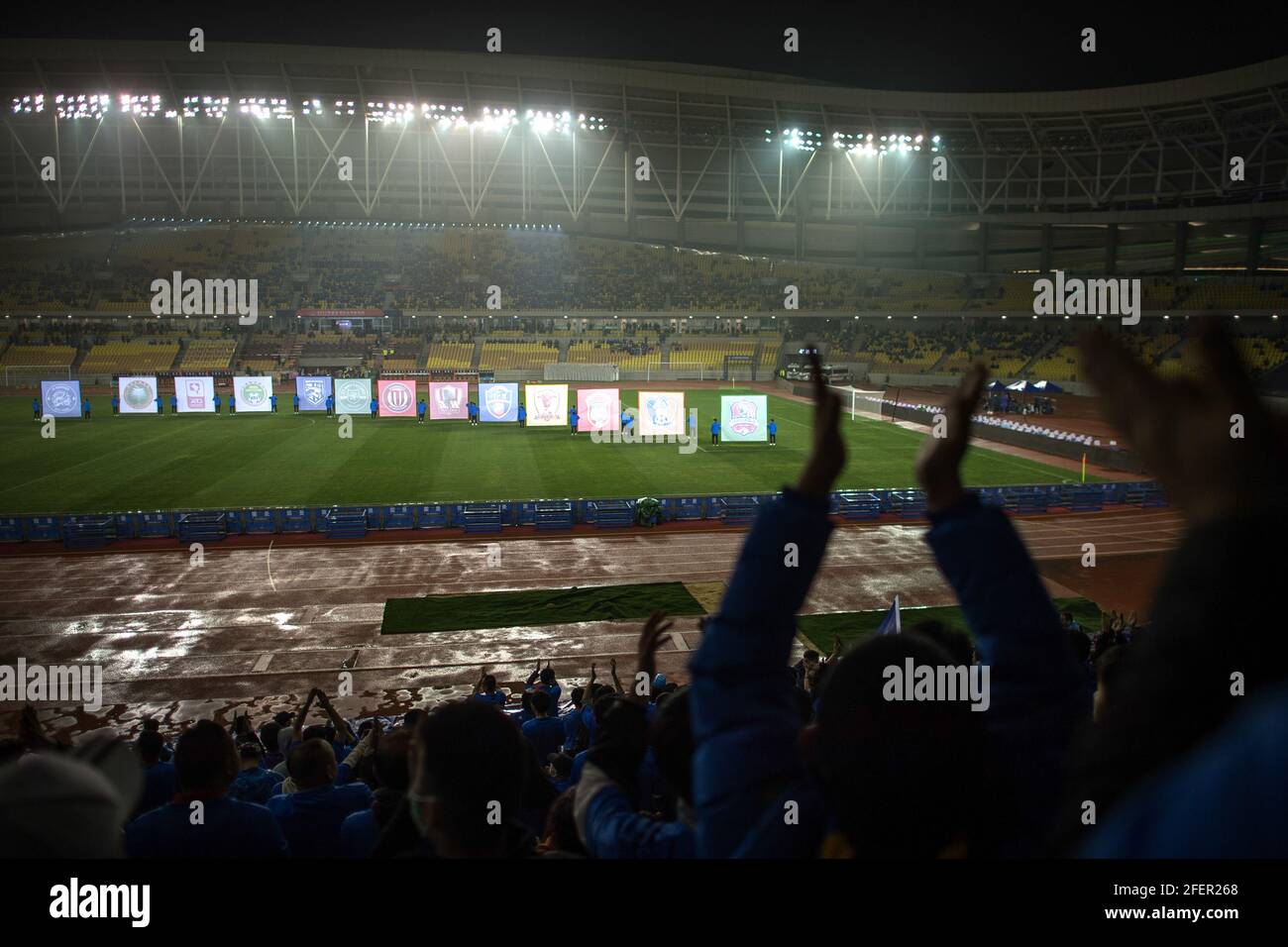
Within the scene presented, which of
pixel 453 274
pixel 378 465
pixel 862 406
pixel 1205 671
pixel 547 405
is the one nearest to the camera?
pixel 1205 671

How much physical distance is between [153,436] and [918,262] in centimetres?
6365

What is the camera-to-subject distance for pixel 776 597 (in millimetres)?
1753

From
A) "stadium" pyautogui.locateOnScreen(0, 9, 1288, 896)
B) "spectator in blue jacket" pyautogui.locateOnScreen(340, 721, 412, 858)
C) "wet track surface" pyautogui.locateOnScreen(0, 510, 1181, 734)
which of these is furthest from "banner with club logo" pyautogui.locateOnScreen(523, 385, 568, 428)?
"spectator in blue jacket" pyautogui.locateOnScreen(340, 721, 412, 858)

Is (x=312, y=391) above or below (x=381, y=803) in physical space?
above

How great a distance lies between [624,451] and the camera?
1363 inches

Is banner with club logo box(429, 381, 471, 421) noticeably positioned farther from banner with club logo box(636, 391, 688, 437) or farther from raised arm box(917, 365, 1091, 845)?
raised arm box(917, 365, 1091, 845)

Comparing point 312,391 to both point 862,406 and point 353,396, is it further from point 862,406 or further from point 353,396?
point 862,406

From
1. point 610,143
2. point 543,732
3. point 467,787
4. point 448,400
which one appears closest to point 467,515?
point 543,732

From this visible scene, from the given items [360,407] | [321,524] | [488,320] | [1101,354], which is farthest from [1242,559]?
[488,320]

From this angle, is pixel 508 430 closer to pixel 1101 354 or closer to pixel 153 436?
pixel 153 436

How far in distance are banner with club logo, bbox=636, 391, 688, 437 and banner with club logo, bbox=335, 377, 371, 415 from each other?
1679 centimetres

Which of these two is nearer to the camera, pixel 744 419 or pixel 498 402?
pixel 744 419

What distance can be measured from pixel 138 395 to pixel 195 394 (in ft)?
10.5

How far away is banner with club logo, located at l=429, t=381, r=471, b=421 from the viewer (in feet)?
134
